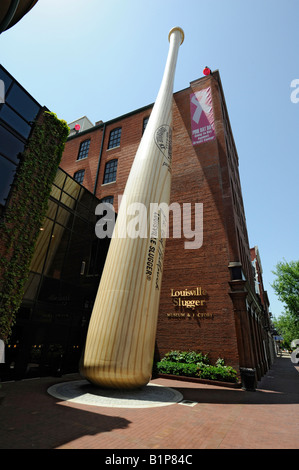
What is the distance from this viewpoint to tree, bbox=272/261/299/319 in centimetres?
3430

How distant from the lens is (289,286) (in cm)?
3541

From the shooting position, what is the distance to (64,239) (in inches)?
507

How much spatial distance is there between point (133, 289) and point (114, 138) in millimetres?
20615

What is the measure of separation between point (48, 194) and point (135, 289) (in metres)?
6.34

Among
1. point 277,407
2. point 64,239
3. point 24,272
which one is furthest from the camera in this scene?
point 64,239

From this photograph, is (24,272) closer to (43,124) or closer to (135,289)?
(135,289)

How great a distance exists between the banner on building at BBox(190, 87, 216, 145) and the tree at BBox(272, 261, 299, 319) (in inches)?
1072

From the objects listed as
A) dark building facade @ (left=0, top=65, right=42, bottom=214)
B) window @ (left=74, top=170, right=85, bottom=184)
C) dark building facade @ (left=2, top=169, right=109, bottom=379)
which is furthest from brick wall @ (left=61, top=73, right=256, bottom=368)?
dark building facade @ (left=0, top=65, right=42, bottom=214)

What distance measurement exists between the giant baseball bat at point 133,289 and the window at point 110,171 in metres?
11.8

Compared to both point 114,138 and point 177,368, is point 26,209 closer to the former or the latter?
point 177,368

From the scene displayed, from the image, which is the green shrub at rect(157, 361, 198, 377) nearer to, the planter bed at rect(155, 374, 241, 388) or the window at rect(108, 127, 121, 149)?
the planter bed at rect(155, 374, 241, 388)

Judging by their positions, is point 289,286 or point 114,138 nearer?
point 114,138

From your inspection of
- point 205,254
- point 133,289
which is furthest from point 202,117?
point 133,289
